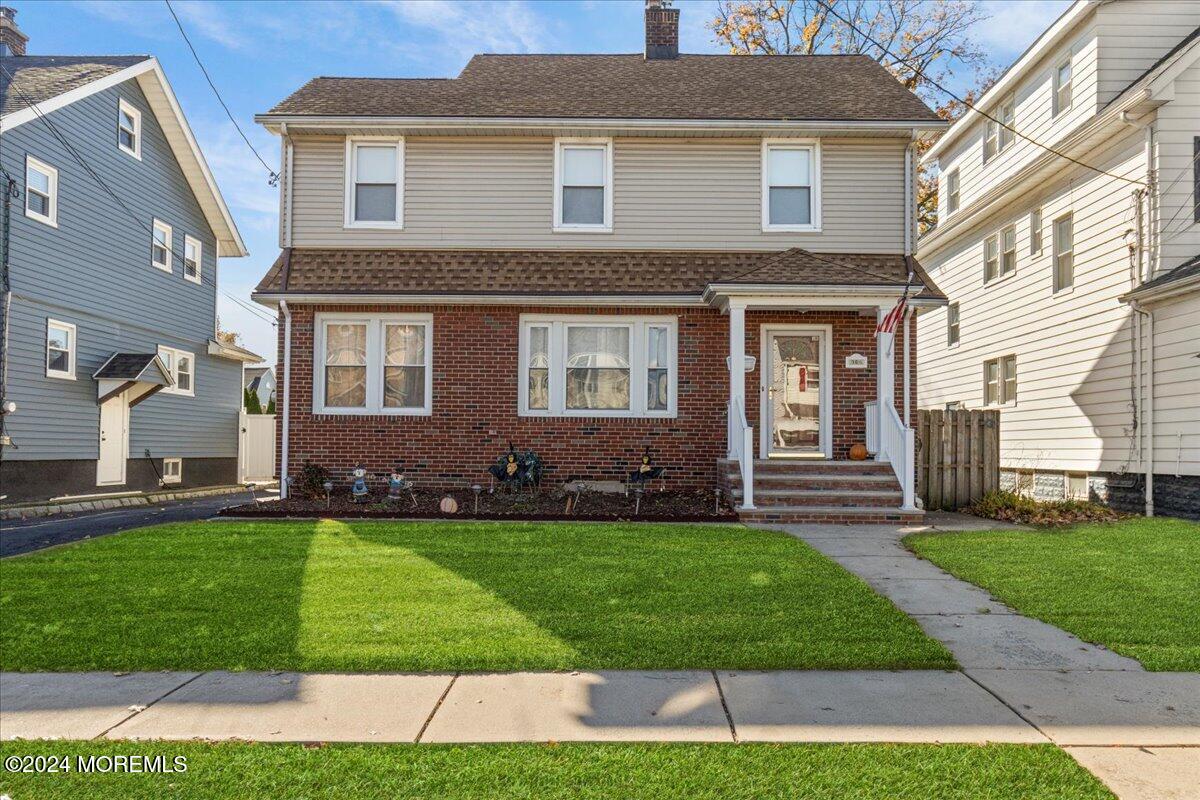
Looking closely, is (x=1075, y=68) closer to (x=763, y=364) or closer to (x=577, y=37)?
(x=763, y=364)

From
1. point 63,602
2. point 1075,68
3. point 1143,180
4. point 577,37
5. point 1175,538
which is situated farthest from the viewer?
point 577,37

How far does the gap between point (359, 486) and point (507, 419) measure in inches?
92.0

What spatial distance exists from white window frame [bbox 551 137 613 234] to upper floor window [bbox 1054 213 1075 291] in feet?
26.0

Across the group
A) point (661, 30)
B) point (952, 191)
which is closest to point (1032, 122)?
point (952, 191)

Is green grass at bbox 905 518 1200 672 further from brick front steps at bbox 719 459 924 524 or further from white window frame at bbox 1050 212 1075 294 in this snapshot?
white window frame at bbox 1050 212 1075 294

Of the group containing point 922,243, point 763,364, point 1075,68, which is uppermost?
point 1075,68

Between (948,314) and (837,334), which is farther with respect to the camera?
(948,314)

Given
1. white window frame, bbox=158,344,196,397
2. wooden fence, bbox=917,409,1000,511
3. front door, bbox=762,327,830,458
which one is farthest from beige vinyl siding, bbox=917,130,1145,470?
white window frame, bbox=158,344,196,397

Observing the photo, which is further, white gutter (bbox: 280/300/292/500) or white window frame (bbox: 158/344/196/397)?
white window frame (bbox: 158/344/196/397)

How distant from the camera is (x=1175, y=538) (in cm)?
922

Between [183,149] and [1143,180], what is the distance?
64.7 ft

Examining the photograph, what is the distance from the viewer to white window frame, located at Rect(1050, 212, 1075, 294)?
14.3 meters

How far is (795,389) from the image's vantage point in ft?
42.5

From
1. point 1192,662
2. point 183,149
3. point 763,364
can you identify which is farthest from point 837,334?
point 183,149
